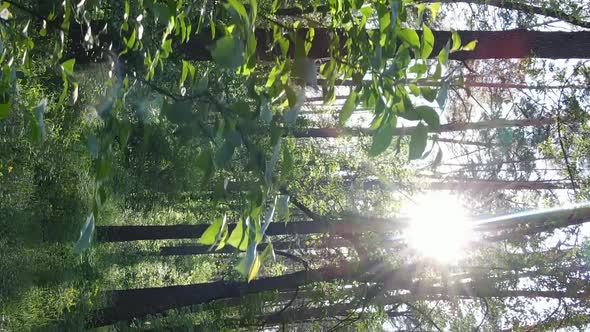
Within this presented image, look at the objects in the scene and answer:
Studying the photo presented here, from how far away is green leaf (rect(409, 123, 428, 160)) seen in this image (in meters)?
0.96

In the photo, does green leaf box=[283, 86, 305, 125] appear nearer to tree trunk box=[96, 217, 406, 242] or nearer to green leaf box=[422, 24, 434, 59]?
green leaf box=[422, 24, 434, 59]

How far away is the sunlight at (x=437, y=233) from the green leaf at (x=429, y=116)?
748cm

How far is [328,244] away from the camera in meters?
9.02

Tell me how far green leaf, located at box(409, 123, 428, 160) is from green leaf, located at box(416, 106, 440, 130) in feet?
0.06

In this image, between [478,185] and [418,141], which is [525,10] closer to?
[478,185]

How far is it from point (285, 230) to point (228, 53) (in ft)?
23.8

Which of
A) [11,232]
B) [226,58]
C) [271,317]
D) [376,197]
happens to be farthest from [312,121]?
[226,58]

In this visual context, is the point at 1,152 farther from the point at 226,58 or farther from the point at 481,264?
the point at 481,264

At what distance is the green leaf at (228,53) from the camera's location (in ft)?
2.91

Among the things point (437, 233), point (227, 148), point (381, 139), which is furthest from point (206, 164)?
point (437, 233)

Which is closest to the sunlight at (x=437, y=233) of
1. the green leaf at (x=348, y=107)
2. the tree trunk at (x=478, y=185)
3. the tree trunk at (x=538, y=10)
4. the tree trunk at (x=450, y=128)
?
the tree trunk at (x=478, y=185)

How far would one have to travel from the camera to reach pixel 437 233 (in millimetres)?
8859

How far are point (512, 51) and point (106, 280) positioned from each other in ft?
18.1

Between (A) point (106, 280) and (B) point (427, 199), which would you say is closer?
(A) point (106, 280)
